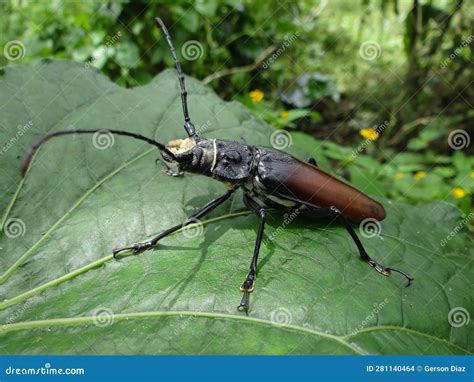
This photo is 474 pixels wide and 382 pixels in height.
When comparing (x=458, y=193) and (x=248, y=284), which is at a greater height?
(x=458, y=193)

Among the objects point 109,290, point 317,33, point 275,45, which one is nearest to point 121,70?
point 275,45

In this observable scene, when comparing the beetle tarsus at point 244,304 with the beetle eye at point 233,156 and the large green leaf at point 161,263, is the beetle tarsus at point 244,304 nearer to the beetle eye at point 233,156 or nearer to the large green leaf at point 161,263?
the large green leaf at point 161,263

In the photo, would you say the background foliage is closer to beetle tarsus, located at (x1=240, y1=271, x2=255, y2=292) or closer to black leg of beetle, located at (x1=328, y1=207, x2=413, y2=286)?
black leg of beetle, located at (x1=328, y1=207, x2=413, y2=286)

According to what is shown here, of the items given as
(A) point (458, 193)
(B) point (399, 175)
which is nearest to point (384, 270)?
(A) point (458, 193)

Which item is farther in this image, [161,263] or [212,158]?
[212,158]

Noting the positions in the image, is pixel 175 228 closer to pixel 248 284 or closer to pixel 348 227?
pixel 248 284

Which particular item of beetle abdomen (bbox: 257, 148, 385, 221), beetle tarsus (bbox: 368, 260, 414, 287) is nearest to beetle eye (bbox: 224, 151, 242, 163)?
beetle abdomen (bbox: 257, 148, 385, 221)
